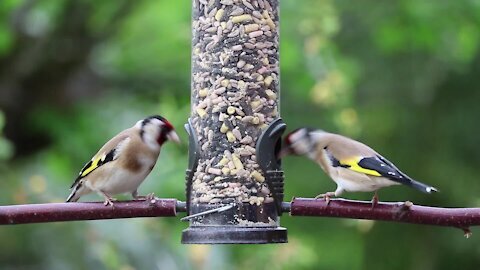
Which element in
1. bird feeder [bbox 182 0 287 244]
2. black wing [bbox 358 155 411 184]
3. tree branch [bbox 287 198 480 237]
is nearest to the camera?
tree branch [bbox 287 198 480 237]

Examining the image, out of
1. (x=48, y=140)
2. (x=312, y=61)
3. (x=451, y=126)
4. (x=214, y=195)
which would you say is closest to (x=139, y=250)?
(x=48, y=140)

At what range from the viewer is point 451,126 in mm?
11391

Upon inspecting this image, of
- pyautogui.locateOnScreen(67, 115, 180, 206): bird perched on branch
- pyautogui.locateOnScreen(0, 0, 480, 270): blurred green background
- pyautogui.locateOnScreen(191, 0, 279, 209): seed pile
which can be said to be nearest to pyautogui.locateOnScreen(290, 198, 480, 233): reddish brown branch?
pyautogui.locateOnScreen(191, 0, 279, 209): seed pile

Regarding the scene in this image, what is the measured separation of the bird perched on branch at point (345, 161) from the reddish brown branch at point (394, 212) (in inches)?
4.0

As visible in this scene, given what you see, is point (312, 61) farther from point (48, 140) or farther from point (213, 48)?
point (213, 48)

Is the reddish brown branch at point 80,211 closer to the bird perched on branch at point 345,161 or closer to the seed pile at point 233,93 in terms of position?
the seed pile at point 233,93

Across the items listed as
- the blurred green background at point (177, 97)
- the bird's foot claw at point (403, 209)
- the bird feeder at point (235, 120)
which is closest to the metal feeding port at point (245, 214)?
the bird feeder at point (235, 120)

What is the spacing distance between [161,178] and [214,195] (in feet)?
10.1

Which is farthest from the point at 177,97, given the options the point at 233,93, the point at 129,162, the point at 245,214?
the point at 245,214

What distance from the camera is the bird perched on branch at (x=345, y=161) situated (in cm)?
605

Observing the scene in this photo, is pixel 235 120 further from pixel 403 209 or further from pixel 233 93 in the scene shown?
pixel 403 209

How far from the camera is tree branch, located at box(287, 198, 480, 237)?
17.6ft

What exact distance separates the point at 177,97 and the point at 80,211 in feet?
15.3

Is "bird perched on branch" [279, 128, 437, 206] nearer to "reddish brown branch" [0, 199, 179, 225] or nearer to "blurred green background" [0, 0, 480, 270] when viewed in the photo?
"reddish brown branch" [0, 199, 179, 225]
